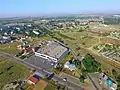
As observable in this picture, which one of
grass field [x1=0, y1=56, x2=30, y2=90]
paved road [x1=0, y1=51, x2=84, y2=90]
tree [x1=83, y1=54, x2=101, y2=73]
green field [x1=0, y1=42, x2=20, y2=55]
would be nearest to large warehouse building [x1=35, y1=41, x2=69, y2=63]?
paved road [x1=0, y1=51, x2=84, y2=90]

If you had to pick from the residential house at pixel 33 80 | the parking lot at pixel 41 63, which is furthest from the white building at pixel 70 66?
the residential house at pixel 33 80

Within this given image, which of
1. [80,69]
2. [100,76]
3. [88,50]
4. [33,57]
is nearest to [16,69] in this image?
[33,57]

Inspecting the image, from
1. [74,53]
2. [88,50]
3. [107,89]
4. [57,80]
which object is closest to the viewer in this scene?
[107,89]

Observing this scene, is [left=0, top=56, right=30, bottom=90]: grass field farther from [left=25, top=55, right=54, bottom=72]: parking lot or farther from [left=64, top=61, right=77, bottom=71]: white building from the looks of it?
[left=64, top=61, right=77, bottom=71]: white building

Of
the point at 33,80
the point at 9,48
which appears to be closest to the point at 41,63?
the point at 33,80

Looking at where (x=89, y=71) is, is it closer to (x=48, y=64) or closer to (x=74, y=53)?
(x=48, y=64)

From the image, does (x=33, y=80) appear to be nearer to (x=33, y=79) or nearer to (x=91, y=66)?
(x=33, y=79)
